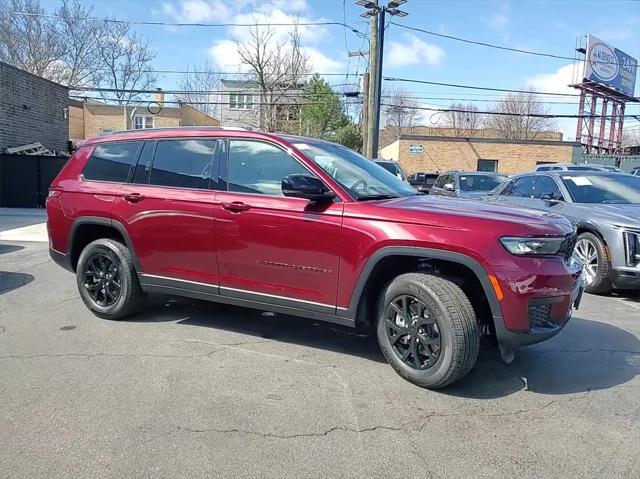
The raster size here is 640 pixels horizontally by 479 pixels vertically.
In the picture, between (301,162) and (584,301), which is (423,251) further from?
(584,301)

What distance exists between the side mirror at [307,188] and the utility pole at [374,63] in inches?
594

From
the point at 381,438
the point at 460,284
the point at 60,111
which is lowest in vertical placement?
the point at 381,438

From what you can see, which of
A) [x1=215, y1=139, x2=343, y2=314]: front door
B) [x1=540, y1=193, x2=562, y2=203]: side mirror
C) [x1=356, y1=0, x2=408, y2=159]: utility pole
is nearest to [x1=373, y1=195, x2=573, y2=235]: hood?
[x1=215, y1=139, x2=343, y2=314]: front door

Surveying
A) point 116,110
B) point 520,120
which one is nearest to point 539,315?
point 116,110

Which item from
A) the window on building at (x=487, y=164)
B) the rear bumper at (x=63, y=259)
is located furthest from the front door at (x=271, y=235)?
the window on building at (x=487, y=164)

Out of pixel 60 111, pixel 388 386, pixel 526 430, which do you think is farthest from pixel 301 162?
pixel 60 111

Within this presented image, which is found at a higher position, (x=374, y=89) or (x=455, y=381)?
(x=374, y=89)

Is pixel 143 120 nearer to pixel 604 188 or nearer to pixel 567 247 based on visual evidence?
pixel 604 188

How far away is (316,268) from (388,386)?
Answer: 1052 millimetres

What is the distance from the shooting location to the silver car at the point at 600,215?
246 inches

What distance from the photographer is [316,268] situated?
4047 mm

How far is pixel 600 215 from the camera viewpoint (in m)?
6.63

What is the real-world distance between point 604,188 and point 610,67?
46713 mm

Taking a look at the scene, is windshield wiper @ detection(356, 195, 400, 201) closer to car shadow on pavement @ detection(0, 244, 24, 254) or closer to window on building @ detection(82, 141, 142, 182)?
window on building @ detection(82, 141, 142, 182)
